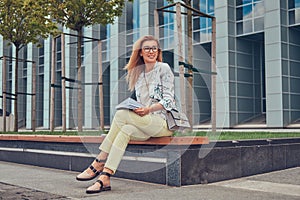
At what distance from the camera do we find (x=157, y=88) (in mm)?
5184

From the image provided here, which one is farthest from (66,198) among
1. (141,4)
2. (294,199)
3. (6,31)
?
(141,4)

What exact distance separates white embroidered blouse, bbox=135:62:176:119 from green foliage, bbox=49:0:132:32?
5.84m

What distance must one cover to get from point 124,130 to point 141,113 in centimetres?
29

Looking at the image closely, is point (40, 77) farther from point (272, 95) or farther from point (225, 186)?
point (225, 186)

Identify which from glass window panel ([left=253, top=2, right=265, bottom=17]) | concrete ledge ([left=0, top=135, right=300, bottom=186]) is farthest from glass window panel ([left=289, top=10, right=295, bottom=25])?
concrete ledge ([left=0, top=135, right=300, bottom=186])

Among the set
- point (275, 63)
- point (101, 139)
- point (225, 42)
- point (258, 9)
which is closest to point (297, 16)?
point (258, 9)

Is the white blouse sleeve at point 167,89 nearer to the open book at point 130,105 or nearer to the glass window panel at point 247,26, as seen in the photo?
the open book at point 130,105

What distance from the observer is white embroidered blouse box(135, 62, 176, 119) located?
5133 mm

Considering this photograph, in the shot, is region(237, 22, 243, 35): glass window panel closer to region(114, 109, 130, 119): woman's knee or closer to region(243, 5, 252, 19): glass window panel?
region(243, 5, 252, 19): glass window panel

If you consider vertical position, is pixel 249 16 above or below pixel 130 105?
above

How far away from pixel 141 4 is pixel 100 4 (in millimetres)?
19665

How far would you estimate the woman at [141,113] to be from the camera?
5.04 meters

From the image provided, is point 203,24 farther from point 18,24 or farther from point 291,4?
point 18,24

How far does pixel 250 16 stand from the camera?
25547 mm
